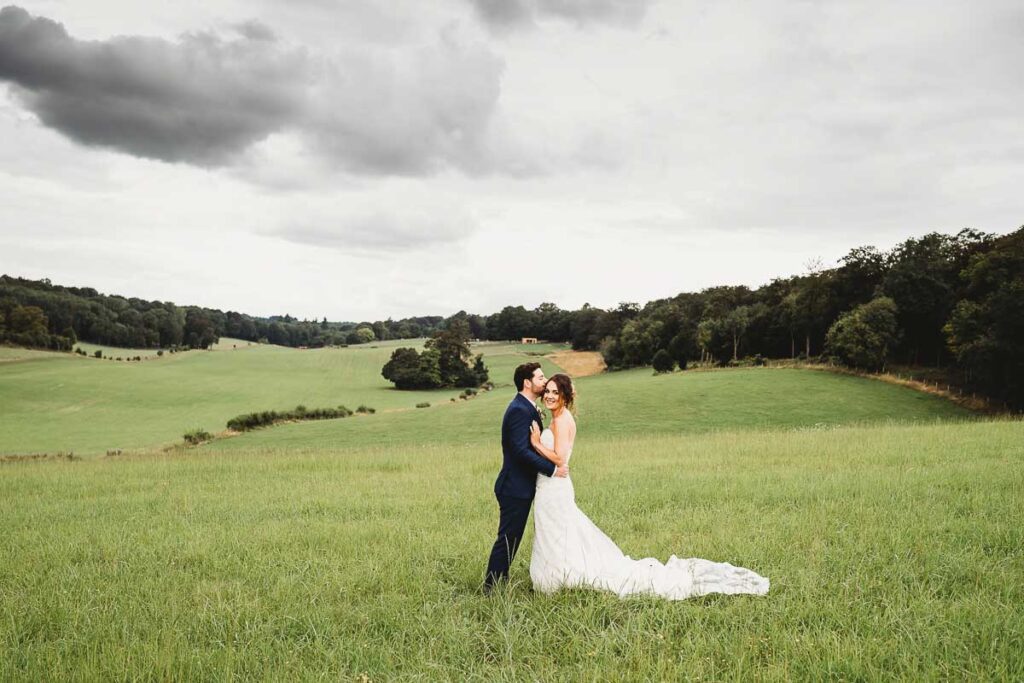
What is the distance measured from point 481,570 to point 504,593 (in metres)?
1.02

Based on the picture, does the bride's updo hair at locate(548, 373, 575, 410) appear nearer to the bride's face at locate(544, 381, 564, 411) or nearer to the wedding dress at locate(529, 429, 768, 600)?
the bride's face at locate(544, 381, 564, 411)

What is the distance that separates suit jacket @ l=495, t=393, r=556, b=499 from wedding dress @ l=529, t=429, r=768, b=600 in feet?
0.59

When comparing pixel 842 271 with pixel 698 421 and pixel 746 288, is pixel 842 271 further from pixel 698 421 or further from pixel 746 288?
pixel 698 421

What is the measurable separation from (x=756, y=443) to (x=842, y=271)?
5749 centimetres

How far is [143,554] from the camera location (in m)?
8.48

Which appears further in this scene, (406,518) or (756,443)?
(756,443)

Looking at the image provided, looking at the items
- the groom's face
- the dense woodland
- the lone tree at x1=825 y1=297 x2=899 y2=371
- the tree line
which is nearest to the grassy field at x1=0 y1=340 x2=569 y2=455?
the tree line

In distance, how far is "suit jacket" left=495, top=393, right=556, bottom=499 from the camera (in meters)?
6.75

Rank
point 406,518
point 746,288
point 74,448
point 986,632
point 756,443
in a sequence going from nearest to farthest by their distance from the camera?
point 986,632 < point 406,518 < point 756,443 < point 74,448 < point 746,288

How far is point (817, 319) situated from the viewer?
229ft

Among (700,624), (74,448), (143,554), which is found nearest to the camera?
(700,624)

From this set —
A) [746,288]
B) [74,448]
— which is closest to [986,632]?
[74,448]

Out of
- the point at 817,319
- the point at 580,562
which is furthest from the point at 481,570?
the point at 817,319

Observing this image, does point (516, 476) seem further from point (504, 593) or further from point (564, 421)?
point (504, 593)
